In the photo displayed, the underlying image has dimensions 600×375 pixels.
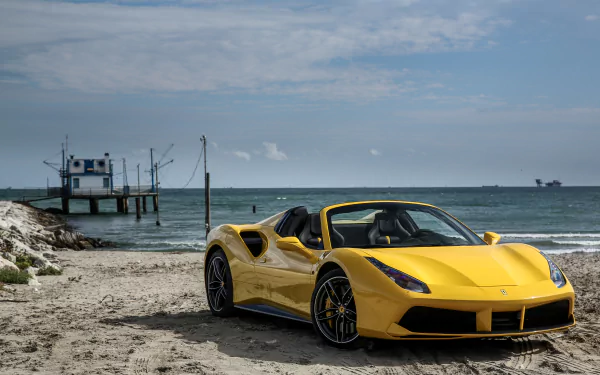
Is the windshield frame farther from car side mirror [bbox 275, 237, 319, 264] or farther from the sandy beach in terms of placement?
the sandy beach

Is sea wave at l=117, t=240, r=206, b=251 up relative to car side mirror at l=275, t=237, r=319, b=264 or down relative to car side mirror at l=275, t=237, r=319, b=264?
down

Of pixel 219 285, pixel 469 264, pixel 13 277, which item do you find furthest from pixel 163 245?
pixel 469 264

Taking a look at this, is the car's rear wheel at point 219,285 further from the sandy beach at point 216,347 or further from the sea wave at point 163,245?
the sea wave at point 163,245

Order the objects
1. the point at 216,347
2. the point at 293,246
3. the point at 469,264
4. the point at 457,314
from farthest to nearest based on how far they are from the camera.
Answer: the point at 293,246 < the point at 216,347 < the point at 469,264 < the point at 457,314

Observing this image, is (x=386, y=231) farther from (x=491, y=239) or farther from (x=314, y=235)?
(x=491, y=239)

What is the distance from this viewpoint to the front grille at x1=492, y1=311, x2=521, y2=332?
548 centimetres

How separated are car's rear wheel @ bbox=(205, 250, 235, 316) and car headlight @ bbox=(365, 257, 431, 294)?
110 inches

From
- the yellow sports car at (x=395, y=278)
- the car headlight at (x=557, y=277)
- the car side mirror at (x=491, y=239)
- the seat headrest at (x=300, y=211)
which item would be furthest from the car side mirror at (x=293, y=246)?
the car headlight at (x=557, y=277)

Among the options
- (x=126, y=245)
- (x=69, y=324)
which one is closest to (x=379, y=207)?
(x=69, y=324)

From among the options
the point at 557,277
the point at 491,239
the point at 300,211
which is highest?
the point at 300,211

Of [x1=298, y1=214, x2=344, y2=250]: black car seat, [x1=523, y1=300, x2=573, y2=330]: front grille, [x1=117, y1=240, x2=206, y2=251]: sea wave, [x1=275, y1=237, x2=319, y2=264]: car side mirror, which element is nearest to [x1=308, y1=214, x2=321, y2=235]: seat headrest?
[x1=298, y1=214, x2=344, y2=250]: black car seat

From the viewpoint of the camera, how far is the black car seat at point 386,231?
21.8 ft

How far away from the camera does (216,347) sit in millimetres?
6352

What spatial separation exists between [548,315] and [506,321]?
43 cm
